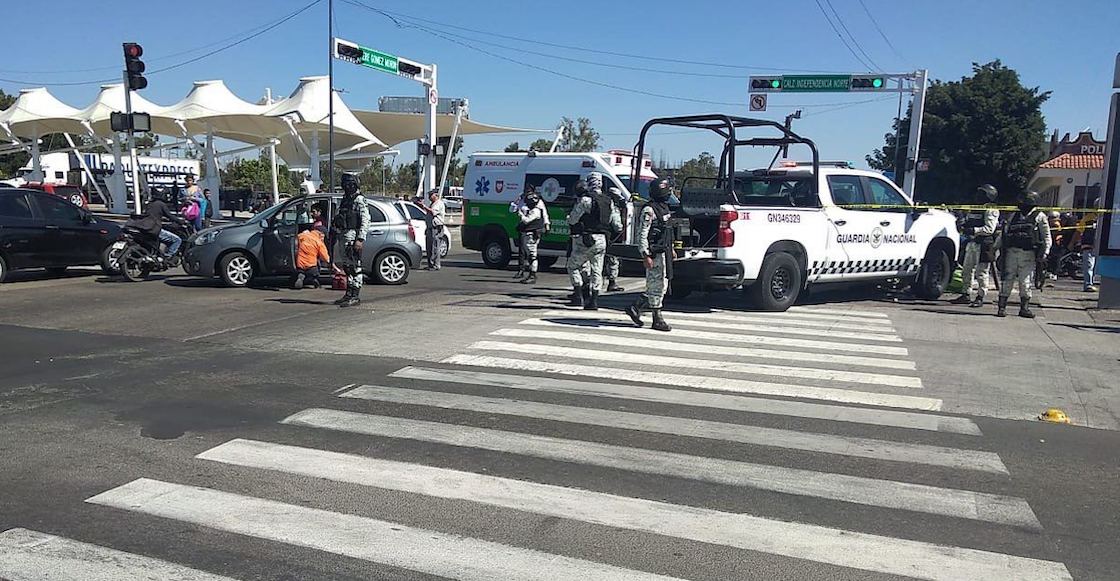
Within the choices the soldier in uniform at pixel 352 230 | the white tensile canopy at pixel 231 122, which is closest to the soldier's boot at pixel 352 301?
the soldier in uniform at pixel 352 230

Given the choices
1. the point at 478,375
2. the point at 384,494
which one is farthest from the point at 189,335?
the point at 384,494

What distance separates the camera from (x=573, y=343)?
9109mm

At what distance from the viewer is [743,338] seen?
380 inches

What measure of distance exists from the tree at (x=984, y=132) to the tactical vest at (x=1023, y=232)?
111ft

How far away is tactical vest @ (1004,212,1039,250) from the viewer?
1157cm

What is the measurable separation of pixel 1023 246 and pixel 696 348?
5802mm

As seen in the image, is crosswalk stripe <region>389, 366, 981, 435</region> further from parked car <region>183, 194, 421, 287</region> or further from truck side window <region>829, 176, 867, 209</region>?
parked car <region>183, 194, 421, 287</region>

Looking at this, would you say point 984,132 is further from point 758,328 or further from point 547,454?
point 547,454

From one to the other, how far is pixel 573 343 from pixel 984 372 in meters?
4.11

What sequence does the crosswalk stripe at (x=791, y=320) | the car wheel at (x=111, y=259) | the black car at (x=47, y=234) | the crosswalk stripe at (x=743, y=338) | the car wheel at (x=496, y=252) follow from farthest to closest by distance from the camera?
the car wheel at (x=496, y=252)
the car wheel at (x=111, y=259)
the black car at (x=47, y=234)
the crosswalk stripe at (x=791, y=320)
the crosswalk stripe at (x=743, y=338)

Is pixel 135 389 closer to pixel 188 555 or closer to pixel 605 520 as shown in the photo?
pixel 188 555

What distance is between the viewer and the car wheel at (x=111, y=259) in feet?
48.6

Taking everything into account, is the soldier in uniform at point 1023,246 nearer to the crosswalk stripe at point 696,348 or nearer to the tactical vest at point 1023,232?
the tactical vest at point 1023,232

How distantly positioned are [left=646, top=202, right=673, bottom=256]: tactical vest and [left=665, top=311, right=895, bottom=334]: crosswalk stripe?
167 cm
